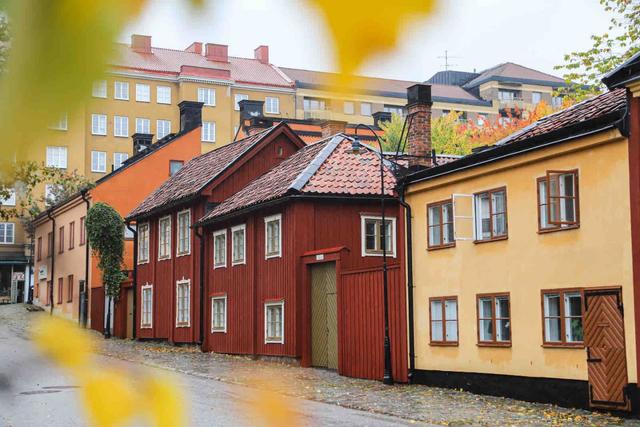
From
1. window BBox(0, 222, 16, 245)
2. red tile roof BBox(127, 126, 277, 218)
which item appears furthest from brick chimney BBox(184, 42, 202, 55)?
red tile roof BBox(127, 126, 277, 218)

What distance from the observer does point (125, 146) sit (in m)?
1.79

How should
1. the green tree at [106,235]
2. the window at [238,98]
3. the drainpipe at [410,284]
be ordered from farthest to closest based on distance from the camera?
the drainpipe at [410,284], the green tree at [106,235], the window at [238,98]

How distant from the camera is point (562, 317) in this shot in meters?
16.1

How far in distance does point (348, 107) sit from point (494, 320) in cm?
1675

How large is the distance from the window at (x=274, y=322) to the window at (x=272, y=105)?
899 inches

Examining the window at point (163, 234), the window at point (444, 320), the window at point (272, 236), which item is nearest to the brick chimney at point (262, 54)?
the window at point (163, 234)

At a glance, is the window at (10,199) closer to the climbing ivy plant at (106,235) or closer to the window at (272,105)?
the window at (272,105)

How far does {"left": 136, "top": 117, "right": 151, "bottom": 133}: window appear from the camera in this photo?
1697 millimetres

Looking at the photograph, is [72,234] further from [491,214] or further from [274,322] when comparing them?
[274,322]

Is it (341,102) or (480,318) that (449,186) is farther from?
(341,102)

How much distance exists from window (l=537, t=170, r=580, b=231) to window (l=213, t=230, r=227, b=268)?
12.8 metres

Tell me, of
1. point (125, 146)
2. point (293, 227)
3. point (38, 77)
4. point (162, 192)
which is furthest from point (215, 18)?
point (293, 227)

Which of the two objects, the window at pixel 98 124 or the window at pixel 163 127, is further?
the window at pixel 163 127

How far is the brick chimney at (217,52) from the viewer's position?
153 cm
